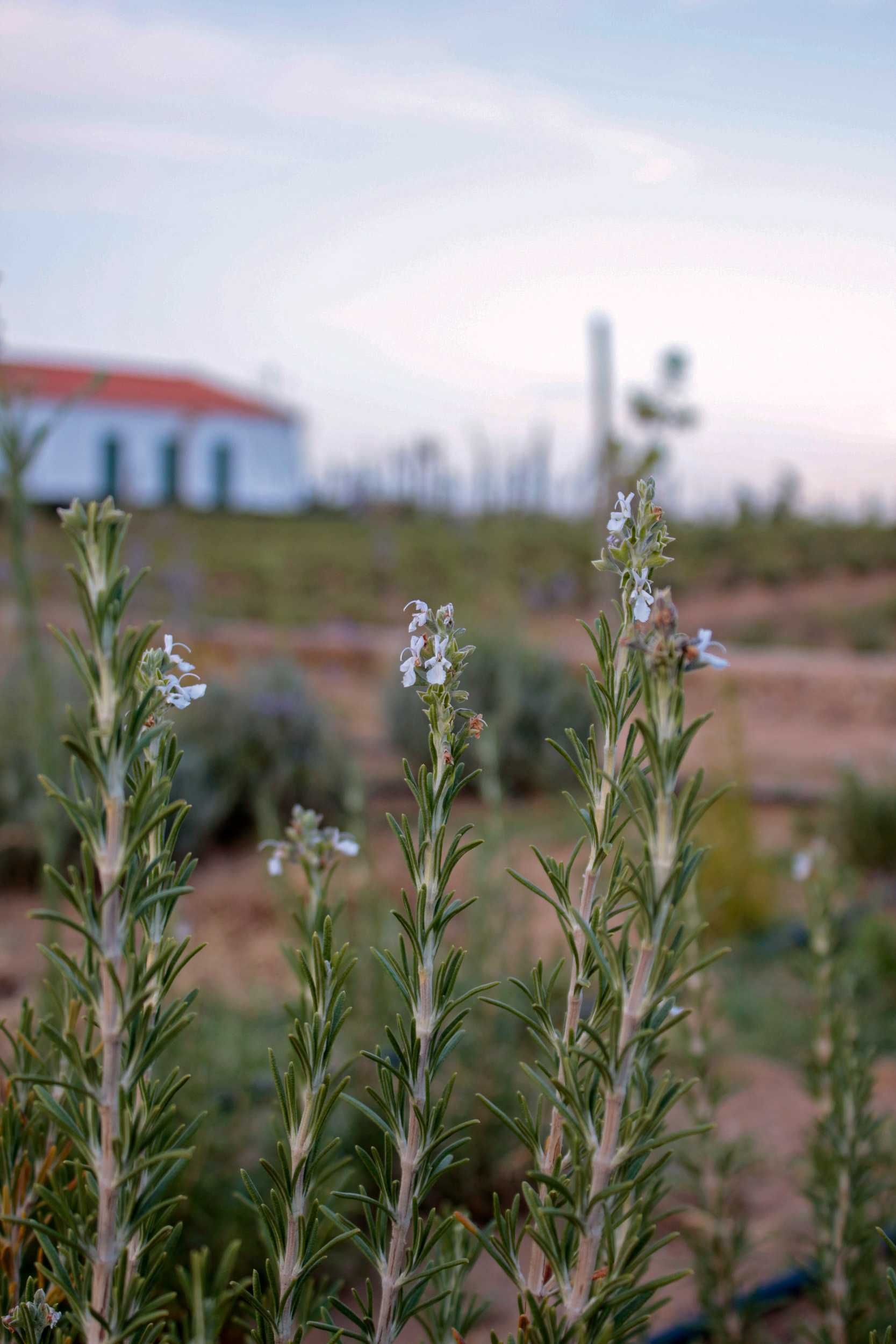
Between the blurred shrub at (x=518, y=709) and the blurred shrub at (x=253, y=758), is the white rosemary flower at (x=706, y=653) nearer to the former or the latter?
the blurred shrub at (x=253, y=758)

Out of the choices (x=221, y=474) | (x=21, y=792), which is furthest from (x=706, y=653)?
(x=221, y=474)

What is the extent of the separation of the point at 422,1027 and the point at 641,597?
413 millimetres

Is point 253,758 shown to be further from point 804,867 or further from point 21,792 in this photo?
point 804,867

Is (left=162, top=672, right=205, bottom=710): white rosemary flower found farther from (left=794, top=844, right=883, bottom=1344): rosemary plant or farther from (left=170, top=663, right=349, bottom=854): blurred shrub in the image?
(left=170, top=663, right=349, bottom=854): blurred shrub

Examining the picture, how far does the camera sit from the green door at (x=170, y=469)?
3344cm

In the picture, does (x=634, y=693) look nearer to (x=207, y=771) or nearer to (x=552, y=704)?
(x=207, y=771)

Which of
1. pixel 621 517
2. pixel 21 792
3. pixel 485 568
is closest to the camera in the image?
pixel 621 517

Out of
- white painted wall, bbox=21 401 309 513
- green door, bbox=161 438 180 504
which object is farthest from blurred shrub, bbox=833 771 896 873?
green door, bbox=161 438 180 504

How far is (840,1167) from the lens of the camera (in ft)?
5.43

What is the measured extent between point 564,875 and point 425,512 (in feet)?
98.9

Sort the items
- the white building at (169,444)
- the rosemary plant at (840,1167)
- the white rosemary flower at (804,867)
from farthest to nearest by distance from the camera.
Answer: the white building at (169,444)
the white rosemary flower at (804,867)
the rosemary plant at (840,1167)

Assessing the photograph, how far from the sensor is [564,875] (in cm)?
101

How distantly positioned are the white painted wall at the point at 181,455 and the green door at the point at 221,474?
92 mm

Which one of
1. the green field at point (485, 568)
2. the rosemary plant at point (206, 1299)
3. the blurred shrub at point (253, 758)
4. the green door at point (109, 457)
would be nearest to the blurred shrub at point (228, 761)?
the blurred shrub at point (253, 758)
